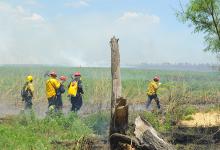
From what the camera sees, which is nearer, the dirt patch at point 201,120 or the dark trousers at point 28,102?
the dirt patch at point 201,120

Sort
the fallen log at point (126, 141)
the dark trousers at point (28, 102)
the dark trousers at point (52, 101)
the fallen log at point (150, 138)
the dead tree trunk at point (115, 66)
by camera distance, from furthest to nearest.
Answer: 1. the dark trousers at point (28, 102)
2. the dark trousers at point (52, 101)
3. the dead tree trunk at point (115, 66)
4. the fallen log at point (126, 141)
5. the fallen log at point (150, 138)

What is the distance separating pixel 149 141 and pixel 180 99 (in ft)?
33.5

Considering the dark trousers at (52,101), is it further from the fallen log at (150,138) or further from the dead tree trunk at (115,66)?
the fallen log at (150,138)

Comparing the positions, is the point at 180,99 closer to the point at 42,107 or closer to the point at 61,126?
the point at 61,126

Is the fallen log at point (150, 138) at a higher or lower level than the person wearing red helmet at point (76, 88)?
lower

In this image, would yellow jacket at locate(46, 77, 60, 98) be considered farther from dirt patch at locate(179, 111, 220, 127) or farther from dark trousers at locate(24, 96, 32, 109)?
dirt patch at locate(179, 111, 220, 127)

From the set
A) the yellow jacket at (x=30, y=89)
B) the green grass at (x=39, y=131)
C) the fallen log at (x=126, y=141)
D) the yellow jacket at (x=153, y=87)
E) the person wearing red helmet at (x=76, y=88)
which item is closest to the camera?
the fallen log at (x=126, y=141)

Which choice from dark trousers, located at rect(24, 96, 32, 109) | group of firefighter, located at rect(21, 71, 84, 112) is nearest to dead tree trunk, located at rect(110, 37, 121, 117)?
group of firefighter, located at rect(21, 71, 84, 112)

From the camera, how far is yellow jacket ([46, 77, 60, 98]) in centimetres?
1973

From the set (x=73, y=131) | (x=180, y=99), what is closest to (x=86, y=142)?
(x=73, y=131)

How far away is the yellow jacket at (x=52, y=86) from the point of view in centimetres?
1973

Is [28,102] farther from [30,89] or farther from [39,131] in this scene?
[39,131]

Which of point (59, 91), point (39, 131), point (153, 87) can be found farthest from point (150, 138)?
point (153, 87)

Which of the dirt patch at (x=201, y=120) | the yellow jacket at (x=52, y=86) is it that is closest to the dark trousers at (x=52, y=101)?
the yellow jacket at (x=52, y=86)
